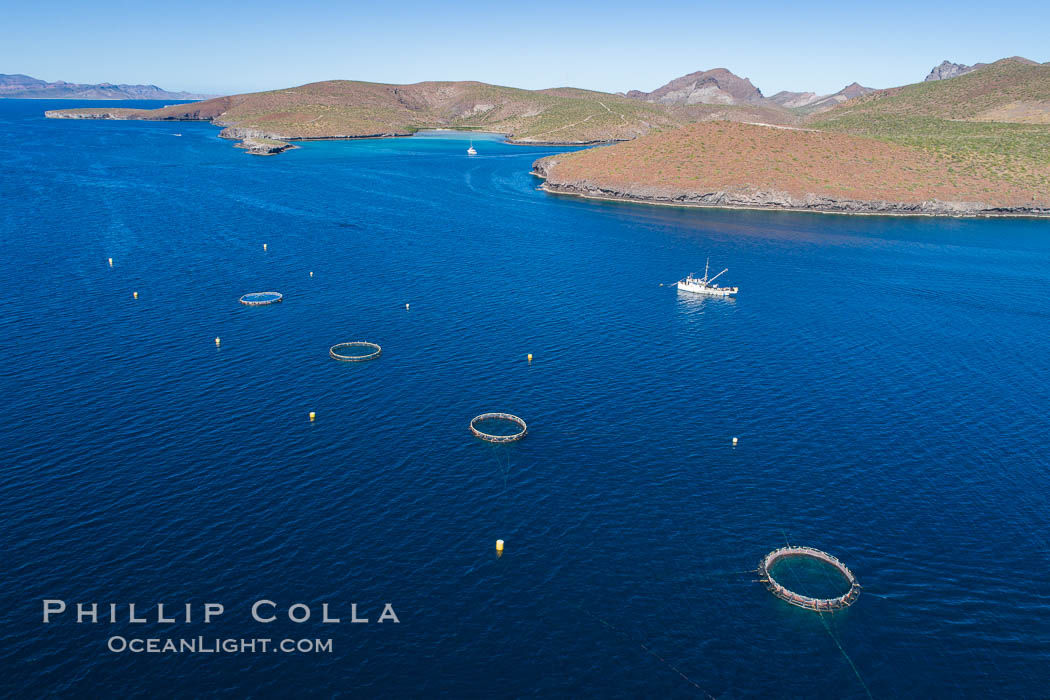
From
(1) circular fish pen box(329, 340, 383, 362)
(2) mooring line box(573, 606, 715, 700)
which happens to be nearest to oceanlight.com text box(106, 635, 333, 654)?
(2) mooring line box(573, 606, 715, 700)

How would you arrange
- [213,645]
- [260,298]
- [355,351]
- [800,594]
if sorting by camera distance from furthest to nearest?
[260,298] < [355,351] < [800,594] < [213,645]

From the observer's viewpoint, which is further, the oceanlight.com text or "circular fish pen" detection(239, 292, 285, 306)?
"circular fish pen" detection(239, 292, 285, 306)

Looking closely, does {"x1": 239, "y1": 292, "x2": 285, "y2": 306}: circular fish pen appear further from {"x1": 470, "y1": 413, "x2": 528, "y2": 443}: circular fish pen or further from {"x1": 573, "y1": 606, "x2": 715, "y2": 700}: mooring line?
{"x1": 573, "y1": 606, "x2": 715, "y2": 700}: mooring line

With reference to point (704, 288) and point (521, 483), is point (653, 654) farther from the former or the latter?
point (704, 288)

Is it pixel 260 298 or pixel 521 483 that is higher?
pixel 260 298

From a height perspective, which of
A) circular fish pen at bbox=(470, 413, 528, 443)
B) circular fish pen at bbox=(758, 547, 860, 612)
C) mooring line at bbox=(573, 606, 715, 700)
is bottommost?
mooring line at bbox=(573, 606, 715, 700)

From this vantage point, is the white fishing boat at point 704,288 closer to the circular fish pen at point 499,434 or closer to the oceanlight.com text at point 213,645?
the circular fish pen at point 499,434

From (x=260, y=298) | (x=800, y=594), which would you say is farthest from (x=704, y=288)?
(x=260, y=298)
